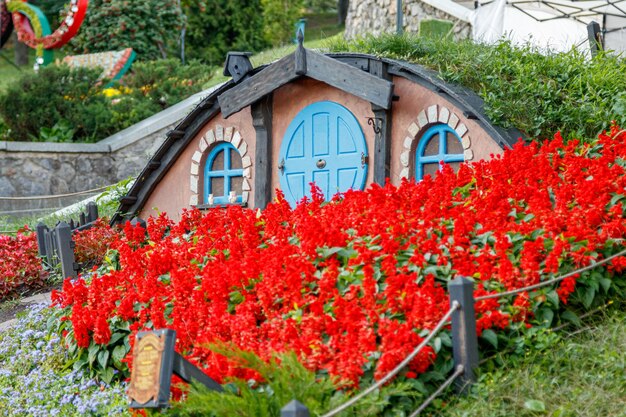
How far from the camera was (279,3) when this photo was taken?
102 feet

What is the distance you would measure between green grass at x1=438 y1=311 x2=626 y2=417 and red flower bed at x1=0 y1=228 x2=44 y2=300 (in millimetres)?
7151

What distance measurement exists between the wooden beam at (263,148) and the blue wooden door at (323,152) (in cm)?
20

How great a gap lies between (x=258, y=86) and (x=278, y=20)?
20.7 metres

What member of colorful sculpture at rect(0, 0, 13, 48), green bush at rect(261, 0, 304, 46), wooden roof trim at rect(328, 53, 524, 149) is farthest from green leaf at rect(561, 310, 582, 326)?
green bush at rect(261, 0, 304, 46)

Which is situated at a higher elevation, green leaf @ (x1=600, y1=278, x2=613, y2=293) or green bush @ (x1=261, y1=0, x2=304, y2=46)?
green bush @ (x1=261, y1=0, x2=304, y2=46)

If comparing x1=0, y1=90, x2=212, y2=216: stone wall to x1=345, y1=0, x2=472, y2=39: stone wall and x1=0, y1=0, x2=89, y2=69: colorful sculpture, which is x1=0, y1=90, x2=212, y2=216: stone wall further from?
x1=345, y1=0, x2=472, y2=39: stone wall

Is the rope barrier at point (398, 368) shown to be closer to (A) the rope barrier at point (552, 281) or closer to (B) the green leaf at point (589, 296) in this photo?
(A) the rope barrier at point (552, 281)

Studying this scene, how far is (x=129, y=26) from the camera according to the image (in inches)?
948

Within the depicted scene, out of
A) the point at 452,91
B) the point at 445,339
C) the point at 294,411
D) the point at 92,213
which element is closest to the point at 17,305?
the point at 92,213

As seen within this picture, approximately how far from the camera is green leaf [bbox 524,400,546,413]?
5297 mm

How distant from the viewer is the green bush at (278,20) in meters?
31.0

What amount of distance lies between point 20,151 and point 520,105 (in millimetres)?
11281

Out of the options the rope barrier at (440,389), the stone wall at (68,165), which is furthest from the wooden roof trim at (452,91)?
the stone wall at (68,165)

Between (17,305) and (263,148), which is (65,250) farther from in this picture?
(263,148)
